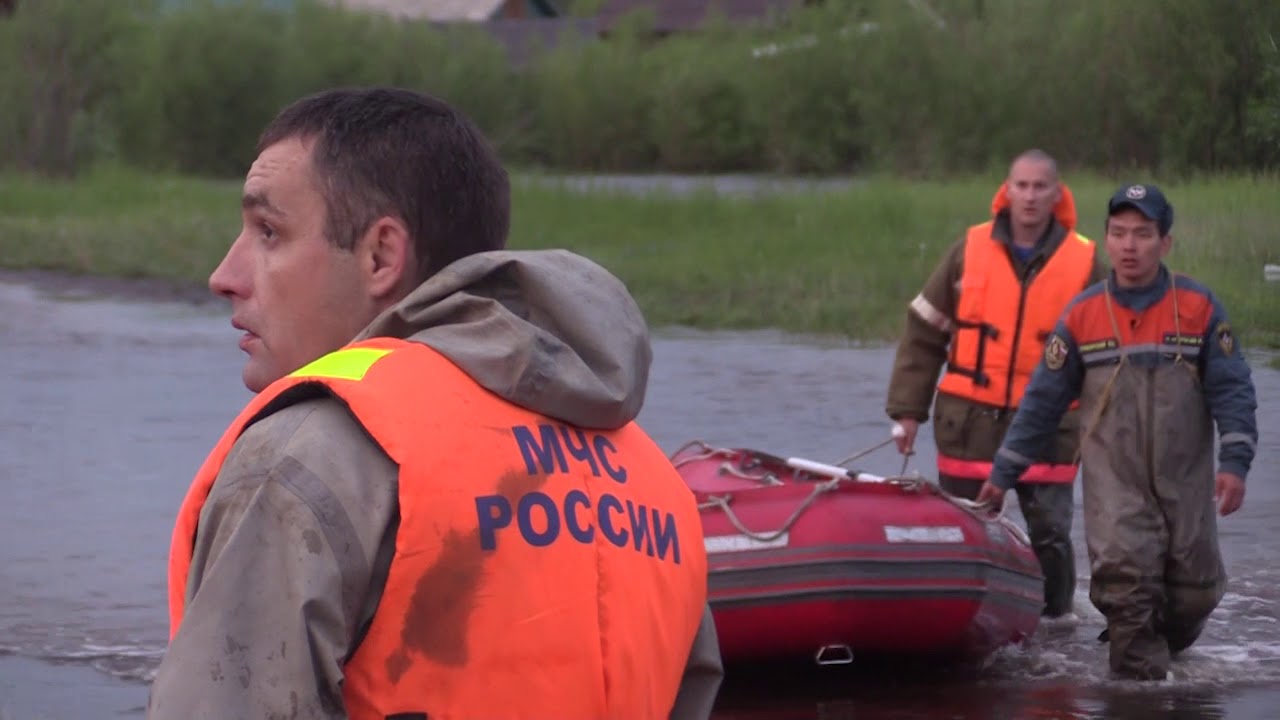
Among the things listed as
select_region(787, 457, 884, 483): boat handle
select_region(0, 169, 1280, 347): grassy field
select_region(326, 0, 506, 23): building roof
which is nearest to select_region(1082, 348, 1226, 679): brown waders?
select_region(787, 457, 884, 483): boat handle

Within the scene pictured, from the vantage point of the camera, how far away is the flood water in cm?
686

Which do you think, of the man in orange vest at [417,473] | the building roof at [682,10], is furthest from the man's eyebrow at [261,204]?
the building roof at [682,10]

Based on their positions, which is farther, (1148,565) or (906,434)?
(906,434)

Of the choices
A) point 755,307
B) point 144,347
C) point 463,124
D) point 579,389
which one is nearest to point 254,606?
point 579,389

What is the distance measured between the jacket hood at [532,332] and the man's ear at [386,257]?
26mm

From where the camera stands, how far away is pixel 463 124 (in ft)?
6.64

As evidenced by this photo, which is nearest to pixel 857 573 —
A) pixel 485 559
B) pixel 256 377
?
pixel 256 377

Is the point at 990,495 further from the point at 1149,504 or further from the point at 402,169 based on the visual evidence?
the point at 402,169

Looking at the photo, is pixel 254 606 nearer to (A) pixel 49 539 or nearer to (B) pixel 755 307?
(A) pixel 49 539

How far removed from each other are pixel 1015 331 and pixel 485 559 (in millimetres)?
6221

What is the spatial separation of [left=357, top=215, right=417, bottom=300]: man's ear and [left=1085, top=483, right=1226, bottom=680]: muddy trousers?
5.18 metres

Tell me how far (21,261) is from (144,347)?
647 centimetres

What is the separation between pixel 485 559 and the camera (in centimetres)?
183

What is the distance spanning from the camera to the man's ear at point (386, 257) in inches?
77.0
